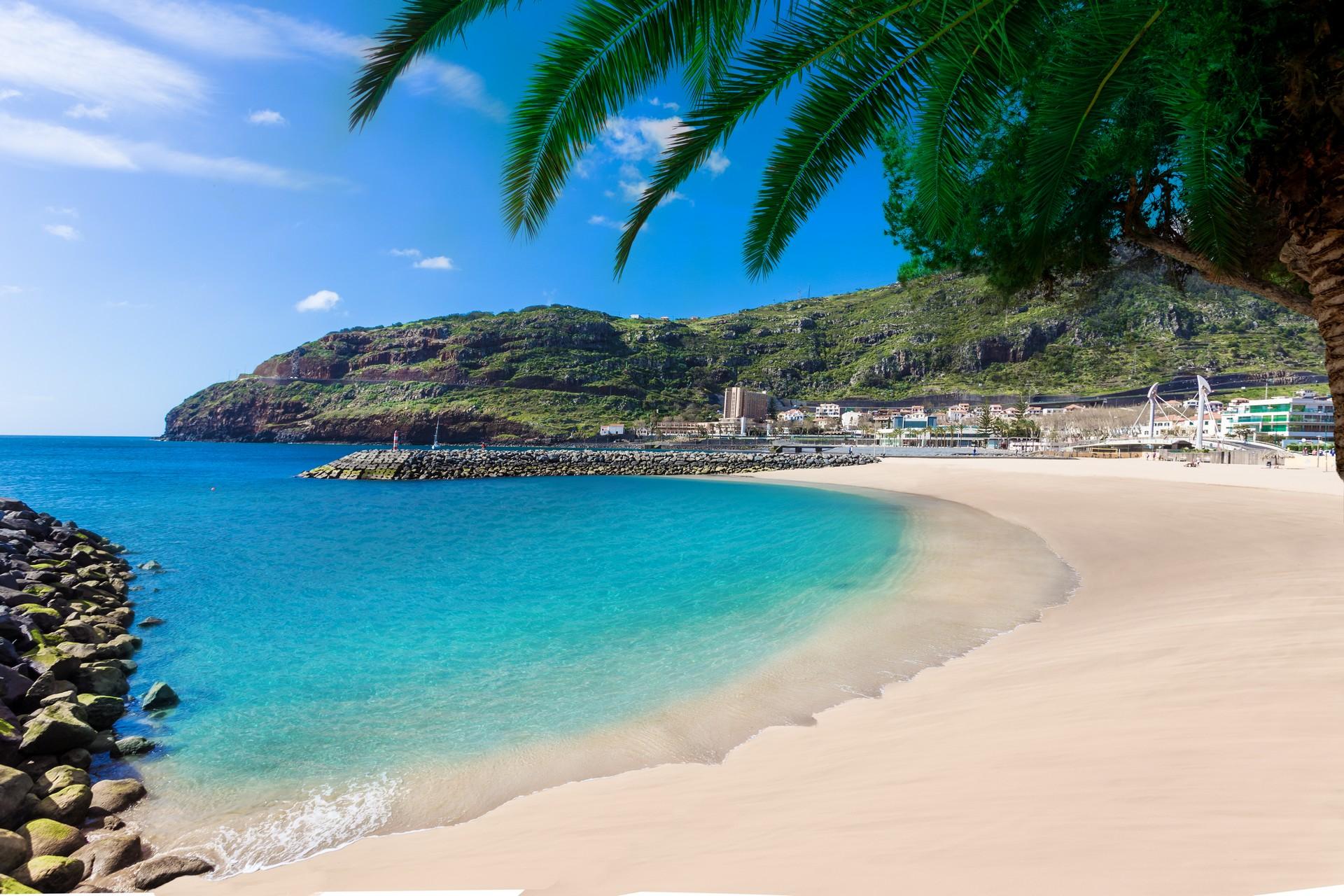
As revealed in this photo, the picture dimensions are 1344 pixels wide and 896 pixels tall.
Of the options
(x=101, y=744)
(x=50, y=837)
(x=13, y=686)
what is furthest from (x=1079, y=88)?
(x=13, y=686)

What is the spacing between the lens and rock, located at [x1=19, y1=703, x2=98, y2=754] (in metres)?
4.57

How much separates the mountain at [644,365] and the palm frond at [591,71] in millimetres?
102831

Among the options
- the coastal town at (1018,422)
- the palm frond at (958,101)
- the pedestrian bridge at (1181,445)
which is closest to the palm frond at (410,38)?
the palm frond at (958,101)

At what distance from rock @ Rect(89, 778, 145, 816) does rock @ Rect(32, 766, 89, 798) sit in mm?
108

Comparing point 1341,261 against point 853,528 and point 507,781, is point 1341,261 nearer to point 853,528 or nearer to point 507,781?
point 507,781

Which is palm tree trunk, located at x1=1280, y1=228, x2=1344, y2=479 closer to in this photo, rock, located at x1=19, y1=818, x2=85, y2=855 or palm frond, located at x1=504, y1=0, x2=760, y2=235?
palm frond, located at x1=504, y1=0, x2=760, y2=235

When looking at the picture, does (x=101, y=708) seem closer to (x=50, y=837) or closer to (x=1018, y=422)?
(x=50, y=837)

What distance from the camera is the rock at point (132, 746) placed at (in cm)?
504

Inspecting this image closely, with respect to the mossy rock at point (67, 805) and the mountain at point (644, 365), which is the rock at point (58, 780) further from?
the mountain at point (644, 365)

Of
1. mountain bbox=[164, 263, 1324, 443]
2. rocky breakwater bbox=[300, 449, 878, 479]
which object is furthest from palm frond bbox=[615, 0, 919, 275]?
mountain bbox=[164, 263, 1324, 443]

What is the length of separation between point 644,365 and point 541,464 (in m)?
83.7

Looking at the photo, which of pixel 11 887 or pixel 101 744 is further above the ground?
pixel 11 887

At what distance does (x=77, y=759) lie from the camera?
468 centimetres

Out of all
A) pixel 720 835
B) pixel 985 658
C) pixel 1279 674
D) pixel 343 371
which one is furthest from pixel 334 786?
pixel 343 371
